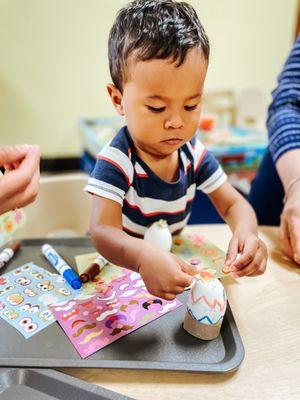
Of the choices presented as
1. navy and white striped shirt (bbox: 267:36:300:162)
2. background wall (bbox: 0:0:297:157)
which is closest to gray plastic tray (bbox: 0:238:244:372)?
navy and white striped shirt (bbox: 267:36:300:162)

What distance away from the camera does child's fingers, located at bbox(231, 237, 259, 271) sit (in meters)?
0.61

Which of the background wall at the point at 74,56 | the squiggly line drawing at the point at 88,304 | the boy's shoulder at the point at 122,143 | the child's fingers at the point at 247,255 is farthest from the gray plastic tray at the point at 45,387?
the background wall at the point at 74,56

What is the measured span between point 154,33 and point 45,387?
0.48 metres

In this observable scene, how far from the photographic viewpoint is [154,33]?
1.71 feet

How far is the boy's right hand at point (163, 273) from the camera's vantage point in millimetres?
502

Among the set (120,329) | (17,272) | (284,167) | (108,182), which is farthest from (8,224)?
(284,167)

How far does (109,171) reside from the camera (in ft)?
2.14

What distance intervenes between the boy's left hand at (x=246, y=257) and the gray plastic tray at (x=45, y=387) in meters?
0.27

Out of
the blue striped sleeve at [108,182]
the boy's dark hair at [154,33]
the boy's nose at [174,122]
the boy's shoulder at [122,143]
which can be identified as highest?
the boy's dark hair at [154,33]

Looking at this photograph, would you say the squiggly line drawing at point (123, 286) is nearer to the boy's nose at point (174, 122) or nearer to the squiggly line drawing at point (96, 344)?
the squiggly line drawing at point (96, 344)

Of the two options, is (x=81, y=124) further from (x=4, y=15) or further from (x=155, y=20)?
(x=155, y=20)

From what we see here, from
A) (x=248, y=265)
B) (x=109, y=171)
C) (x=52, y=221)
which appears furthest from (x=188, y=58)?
(x=52, y=221)

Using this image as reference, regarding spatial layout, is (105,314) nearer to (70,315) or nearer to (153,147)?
(70,315)

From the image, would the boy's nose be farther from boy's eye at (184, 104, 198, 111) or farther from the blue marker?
the blue marker
